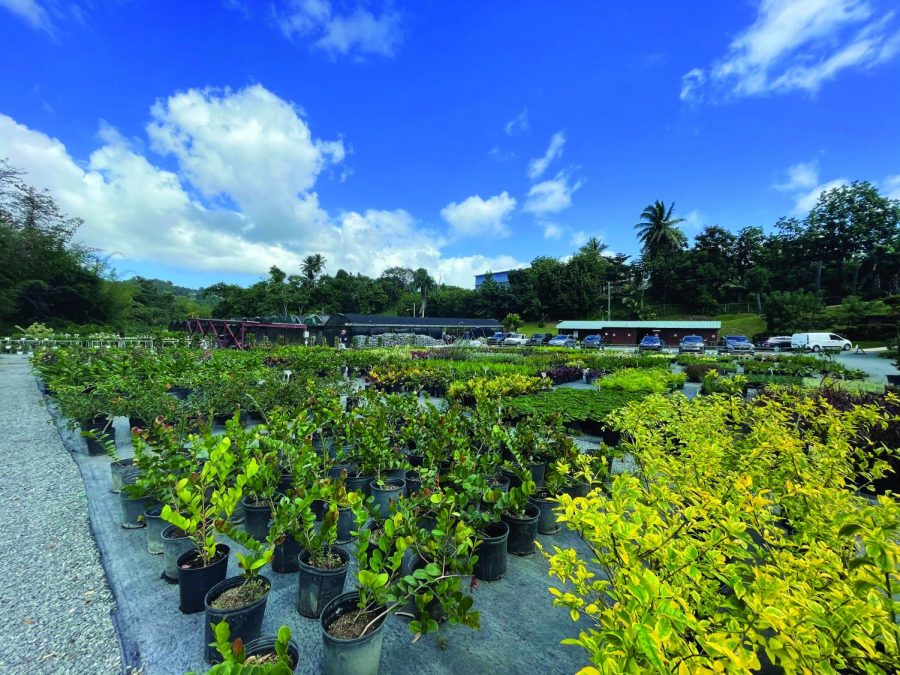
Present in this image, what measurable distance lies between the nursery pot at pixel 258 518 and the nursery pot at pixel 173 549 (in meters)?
0.47

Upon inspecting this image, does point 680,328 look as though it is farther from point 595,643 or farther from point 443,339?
point 595,643

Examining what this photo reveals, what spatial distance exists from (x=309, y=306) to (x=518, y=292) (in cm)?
3292

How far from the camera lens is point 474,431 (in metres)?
4.27

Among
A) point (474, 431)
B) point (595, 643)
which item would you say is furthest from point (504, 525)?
point (595, 643)

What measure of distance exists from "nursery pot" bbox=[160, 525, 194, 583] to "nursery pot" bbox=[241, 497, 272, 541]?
47cm

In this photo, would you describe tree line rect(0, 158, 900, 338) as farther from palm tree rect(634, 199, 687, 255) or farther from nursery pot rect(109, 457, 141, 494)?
nursery pot rect(109, 457, 141, 494)

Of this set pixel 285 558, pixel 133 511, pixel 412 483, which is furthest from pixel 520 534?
pixel 133 511

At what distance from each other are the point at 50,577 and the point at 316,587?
7.31 ft

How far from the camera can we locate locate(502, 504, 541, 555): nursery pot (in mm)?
3092

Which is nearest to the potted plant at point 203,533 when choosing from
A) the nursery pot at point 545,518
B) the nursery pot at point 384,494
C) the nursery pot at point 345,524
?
the nursery pot at point 345,524

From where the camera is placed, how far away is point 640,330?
3828 centimetres

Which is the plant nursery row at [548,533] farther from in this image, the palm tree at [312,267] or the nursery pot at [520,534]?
the palm tree at [312,267]

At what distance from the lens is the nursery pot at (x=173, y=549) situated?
8.85ft

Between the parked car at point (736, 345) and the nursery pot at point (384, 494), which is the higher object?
the nursery pot at point (384, 494)
